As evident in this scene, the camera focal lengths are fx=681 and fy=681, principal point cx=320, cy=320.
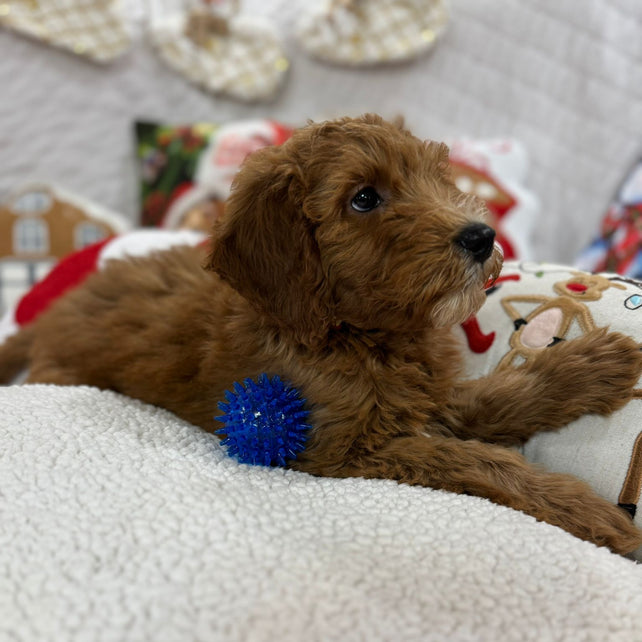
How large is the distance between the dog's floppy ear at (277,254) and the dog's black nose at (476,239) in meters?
0.30

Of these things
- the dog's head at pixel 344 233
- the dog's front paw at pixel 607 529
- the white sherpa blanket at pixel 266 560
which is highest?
the dog's head at pixel 344 233

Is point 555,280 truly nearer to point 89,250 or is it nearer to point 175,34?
point 89,250

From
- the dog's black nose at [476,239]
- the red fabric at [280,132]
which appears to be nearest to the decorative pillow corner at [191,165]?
the red fabric at [280,132]

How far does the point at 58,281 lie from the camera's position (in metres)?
2.54

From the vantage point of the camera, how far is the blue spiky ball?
1.37m

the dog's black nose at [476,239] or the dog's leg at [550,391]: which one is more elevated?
the dog's black nose at [476,239]

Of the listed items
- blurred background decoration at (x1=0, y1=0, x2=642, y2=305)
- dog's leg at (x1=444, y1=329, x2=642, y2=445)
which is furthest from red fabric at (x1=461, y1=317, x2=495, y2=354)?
blurred background decoration at (x1=0, y1=0, x2=642, y2=305)

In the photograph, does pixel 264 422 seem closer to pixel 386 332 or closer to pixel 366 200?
pixel 386 332

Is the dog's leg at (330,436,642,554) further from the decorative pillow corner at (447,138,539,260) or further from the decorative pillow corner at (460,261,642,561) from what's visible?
the decorative pillow corner at (447,138,539,260)

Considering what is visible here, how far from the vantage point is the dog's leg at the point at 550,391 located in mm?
1403

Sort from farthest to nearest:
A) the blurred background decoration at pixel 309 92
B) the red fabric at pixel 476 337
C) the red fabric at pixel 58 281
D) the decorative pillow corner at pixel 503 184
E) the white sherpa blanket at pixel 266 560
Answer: the blurred background decoration at pixel 309 92 < the decorative pillow corner at pixel 503 184 < the red fabric at pixel 58 281 < the red fabric at pixel 476 337 < the white sherpa blanket at pixel 266 560

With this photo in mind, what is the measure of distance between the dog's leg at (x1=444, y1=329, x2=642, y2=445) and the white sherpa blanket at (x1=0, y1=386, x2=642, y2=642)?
300 mm

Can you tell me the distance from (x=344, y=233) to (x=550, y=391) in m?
0.56

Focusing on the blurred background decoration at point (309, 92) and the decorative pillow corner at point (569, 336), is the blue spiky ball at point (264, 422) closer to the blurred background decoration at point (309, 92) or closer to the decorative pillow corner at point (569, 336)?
the decorative pillow corner at point (569, 336)
